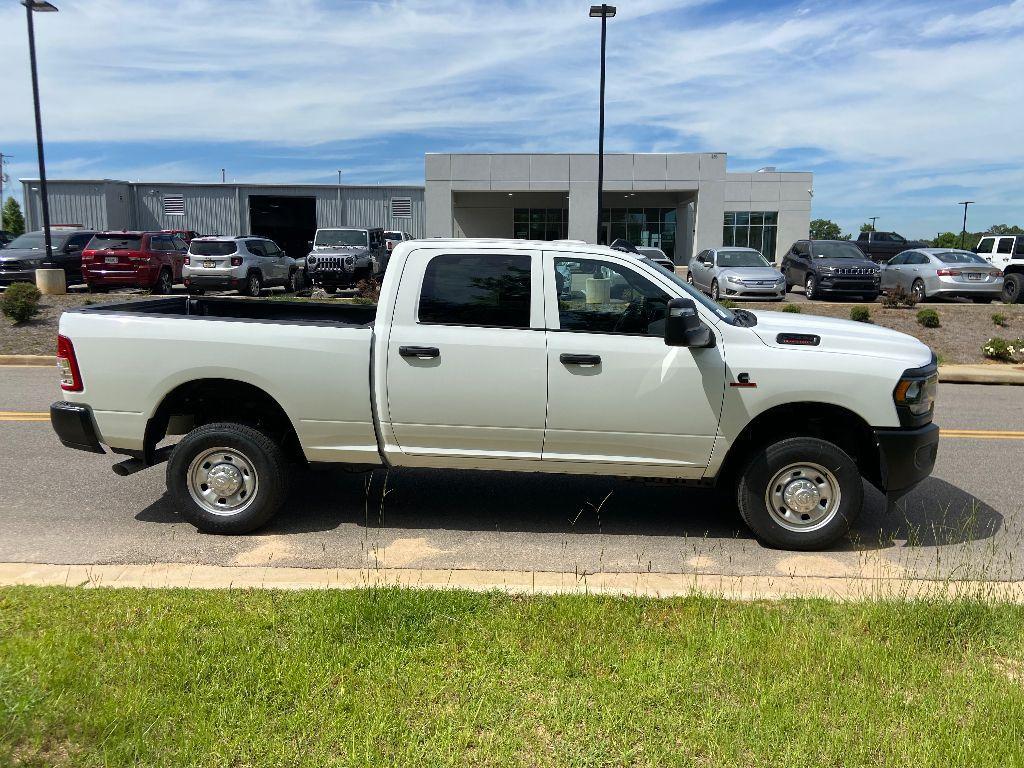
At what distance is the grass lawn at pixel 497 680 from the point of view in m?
2.84

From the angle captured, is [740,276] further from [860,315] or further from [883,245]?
[883,245]

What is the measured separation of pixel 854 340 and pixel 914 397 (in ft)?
1.64

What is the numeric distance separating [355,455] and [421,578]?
3.87 feet

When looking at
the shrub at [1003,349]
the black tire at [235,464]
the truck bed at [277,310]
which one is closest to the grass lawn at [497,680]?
the black tire at [235,464]

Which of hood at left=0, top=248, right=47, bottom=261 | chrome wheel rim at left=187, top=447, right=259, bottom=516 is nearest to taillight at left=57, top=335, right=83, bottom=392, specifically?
chrome wheel rim at left=187, top=447, right=259, bottom=516

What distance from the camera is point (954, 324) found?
60.6 ft

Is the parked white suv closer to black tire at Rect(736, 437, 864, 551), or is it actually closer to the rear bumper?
the rear bumper

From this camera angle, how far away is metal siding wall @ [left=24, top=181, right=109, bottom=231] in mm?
49312

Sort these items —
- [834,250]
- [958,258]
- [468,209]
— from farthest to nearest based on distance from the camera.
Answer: [468,209] < [834,250] < [958,258]

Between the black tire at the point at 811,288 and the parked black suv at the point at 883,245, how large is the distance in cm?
1541

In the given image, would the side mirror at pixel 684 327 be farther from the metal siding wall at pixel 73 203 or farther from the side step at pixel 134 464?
the metal siding wall at pixel 73 203

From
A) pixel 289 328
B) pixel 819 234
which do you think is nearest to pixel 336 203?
pixel 289 328

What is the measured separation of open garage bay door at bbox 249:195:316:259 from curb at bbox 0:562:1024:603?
172 feet

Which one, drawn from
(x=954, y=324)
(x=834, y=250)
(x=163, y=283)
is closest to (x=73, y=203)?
(x=163, y=283)
